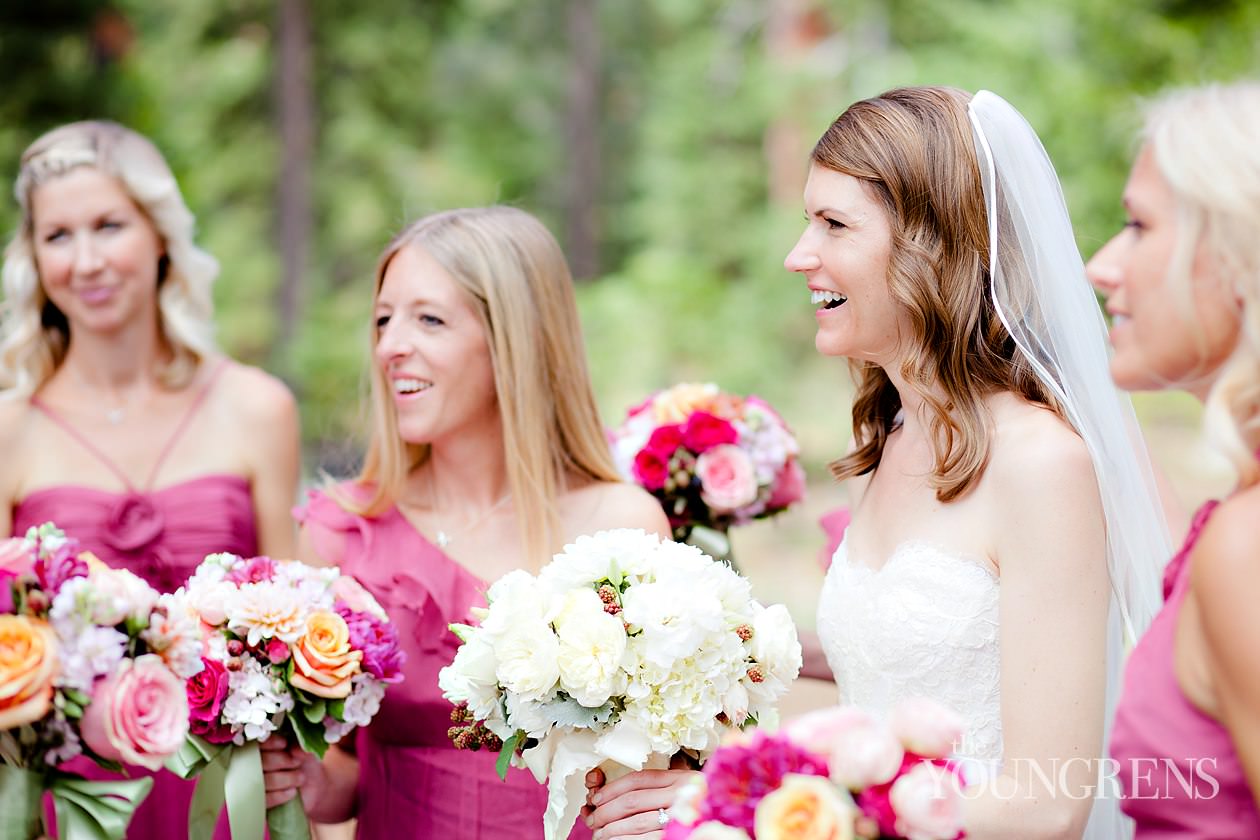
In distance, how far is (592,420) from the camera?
12.1 ft

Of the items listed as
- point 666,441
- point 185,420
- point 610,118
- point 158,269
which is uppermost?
point 610,118

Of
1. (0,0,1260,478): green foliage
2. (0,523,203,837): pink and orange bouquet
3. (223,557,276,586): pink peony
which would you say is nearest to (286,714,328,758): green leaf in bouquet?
(223,557,276,586): pink peony

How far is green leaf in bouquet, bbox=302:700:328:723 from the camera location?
2680 millimetres

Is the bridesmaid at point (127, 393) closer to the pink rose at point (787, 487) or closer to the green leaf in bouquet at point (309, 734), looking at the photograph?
the green leaf in bouquet at point (309, 734)

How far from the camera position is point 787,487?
13.5 feet

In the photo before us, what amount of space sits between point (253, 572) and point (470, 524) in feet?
3.00

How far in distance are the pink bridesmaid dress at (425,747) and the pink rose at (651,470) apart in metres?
0.75

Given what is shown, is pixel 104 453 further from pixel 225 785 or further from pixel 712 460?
pixel 712 460

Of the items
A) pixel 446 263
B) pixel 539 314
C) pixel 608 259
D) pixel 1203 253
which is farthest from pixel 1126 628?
pixel 608 259

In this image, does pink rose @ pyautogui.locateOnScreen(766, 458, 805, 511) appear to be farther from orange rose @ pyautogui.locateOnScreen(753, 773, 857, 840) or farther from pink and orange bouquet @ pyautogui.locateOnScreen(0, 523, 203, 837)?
orange rose @ pyautogui.locateOnScreen(753, 773, 857, 840)

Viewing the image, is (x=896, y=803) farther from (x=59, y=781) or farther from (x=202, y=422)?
(x=202, y=422)

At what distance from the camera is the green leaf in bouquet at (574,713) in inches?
95.0

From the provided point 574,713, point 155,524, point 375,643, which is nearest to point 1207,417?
point 574,713

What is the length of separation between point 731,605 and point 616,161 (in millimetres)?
19465
